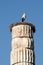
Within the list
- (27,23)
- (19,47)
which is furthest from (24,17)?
(19,47)

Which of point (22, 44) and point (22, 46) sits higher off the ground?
point (22, 44)

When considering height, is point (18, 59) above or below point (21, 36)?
below

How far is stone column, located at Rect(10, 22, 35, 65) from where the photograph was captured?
19.4 m

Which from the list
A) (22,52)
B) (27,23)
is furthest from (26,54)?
(27,23)

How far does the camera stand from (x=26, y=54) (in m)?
19.5

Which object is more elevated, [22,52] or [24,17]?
[24,17]

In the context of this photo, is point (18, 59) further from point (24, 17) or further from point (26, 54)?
point (24, 17)

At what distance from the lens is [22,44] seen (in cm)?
1973

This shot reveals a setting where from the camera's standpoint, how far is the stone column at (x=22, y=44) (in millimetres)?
19375

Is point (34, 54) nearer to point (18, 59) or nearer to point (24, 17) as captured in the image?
point (18, 59)

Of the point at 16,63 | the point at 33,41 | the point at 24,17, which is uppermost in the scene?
the point at 24,17

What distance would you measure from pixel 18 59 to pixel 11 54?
624 mm

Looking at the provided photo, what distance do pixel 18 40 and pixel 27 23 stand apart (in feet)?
3.84

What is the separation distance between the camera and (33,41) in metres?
20.2
